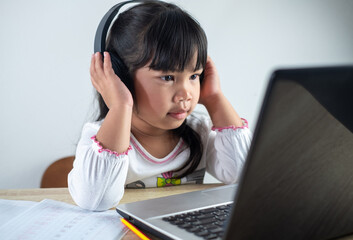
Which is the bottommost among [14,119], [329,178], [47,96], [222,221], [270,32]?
[14,119]

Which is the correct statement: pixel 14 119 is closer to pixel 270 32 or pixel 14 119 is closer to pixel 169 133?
pixel 169 133

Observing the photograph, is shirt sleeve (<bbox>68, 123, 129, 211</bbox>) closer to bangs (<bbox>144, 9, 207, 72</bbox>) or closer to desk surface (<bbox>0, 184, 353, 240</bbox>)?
desk surface (<bbox>0, 184, 353, 240</bbox>)

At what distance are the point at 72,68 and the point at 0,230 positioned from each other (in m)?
1.16

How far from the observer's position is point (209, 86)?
3.48 feet

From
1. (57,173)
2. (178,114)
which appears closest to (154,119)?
(178,114)

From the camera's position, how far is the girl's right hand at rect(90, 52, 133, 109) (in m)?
0.84

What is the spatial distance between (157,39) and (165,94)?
0.40ft

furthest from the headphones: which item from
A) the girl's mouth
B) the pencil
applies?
the pencil

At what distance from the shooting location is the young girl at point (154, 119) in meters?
0.80

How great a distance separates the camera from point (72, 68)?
5.48ft

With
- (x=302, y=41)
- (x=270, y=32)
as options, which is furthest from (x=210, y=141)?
(x=302, y=41)

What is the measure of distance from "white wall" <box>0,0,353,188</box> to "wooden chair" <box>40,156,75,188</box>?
0.36 ft

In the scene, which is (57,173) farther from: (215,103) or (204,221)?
(204,221)

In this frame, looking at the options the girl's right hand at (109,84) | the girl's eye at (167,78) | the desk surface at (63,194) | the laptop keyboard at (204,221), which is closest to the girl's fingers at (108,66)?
the girl's right hand at (109,84)
